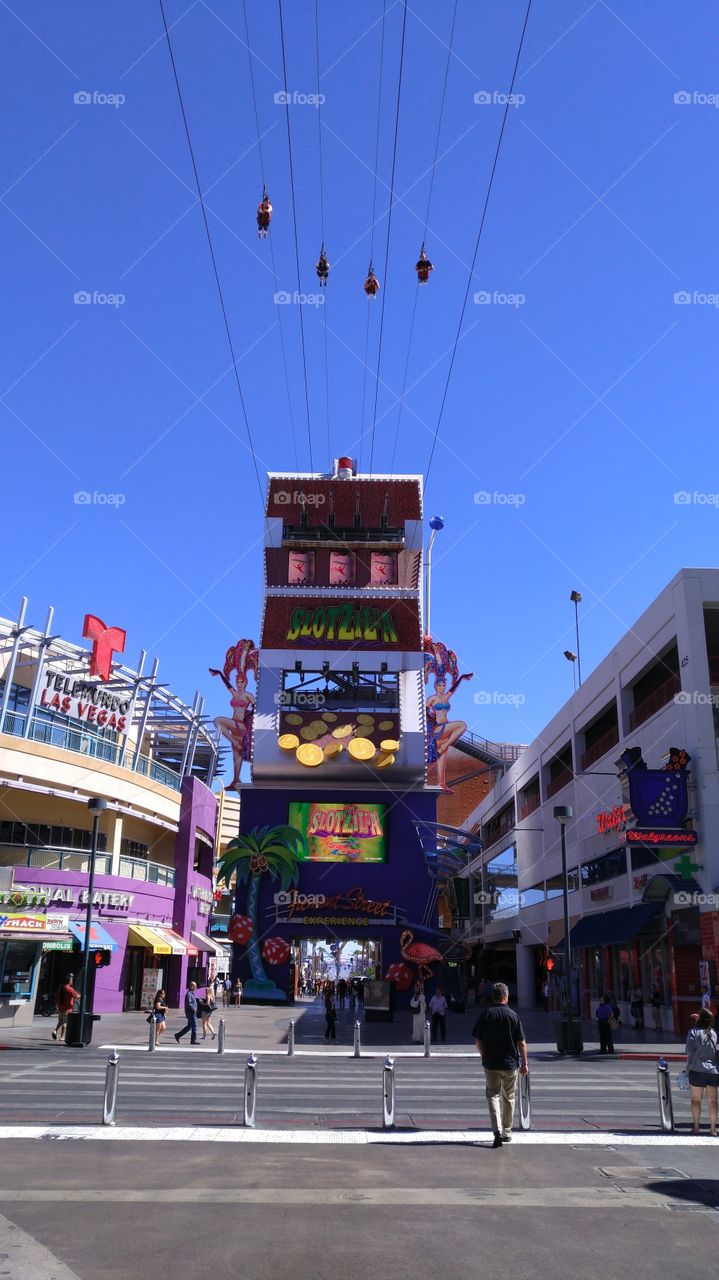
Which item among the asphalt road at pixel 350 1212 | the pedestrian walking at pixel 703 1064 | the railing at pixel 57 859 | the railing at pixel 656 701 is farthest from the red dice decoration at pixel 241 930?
the asphalt road at pixel 350 1212

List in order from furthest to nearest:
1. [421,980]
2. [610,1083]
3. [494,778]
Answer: [494,778]
[421,980]
[610,1083]

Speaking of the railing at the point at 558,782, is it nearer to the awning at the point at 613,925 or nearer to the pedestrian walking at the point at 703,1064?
the awning at the point at 613,925

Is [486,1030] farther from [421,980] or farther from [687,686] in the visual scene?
[421,980]

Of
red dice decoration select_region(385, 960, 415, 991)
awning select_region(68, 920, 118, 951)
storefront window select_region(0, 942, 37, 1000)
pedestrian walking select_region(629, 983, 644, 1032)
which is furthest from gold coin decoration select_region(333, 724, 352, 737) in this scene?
pedestrian walking select_region(629, 983, 644, 1032)

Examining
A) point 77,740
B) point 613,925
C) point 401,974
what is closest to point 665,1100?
point 613,925

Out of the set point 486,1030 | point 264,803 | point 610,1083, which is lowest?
point 610,1083

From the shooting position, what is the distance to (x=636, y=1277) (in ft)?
22.3

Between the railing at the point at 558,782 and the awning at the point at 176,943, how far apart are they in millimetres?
19951

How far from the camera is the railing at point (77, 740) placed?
37.8m

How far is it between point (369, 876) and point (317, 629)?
13.4 m

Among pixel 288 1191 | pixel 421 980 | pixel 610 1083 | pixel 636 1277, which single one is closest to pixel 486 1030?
pixel 288 1191

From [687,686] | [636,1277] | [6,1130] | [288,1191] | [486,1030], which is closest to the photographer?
[636,1277]

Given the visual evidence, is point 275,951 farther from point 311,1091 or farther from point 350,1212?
point 350,1212

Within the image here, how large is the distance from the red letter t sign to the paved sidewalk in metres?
13.9
